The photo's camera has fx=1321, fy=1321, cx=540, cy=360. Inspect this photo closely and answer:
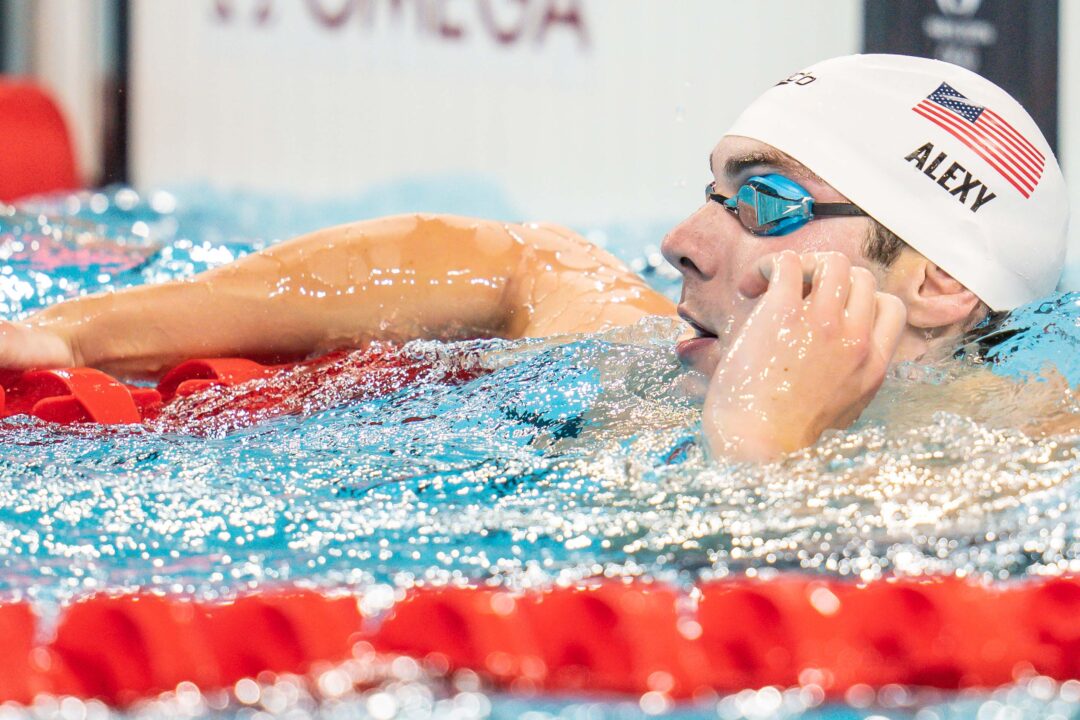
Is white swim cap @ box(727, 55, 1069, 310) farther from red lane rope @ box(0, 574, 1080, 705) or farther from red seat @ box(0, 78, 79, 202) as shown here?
red seat @ box(0, 78, 79, 202)

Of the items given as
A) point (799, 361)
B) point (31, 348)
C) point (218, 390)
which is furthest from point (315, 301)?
point (799, 361)

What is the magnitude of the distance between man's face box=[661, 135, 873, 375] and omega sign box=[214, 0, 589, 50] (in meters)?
3.34

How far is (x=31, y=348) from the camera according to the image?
191cm

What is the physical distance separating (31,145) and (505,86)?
5.91 feet

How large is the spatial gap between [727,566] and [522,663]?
0.68 feet

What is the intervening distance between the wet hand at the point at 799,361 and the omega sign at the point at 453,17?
3633 mm

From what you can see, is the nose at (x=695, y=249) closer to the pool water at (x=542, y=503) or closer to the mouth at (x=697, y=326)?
the mouth at (x=697, y=326)

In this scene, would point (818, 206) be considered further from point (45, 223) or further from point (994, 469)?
point (45, 223)

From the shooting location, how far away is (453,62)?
16.3 feet

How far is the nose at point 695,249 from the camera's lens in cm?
161

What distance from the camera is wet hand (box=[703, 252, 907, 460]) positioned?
1.35m

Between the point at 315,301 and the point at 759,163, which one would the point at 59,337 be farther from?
the point at 759,163

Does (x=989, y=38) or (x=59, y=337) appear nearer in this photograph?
(x=59, y=337)

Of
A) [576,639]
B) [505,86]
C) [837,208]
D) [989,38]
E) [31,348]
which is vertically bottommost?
[505,86]
